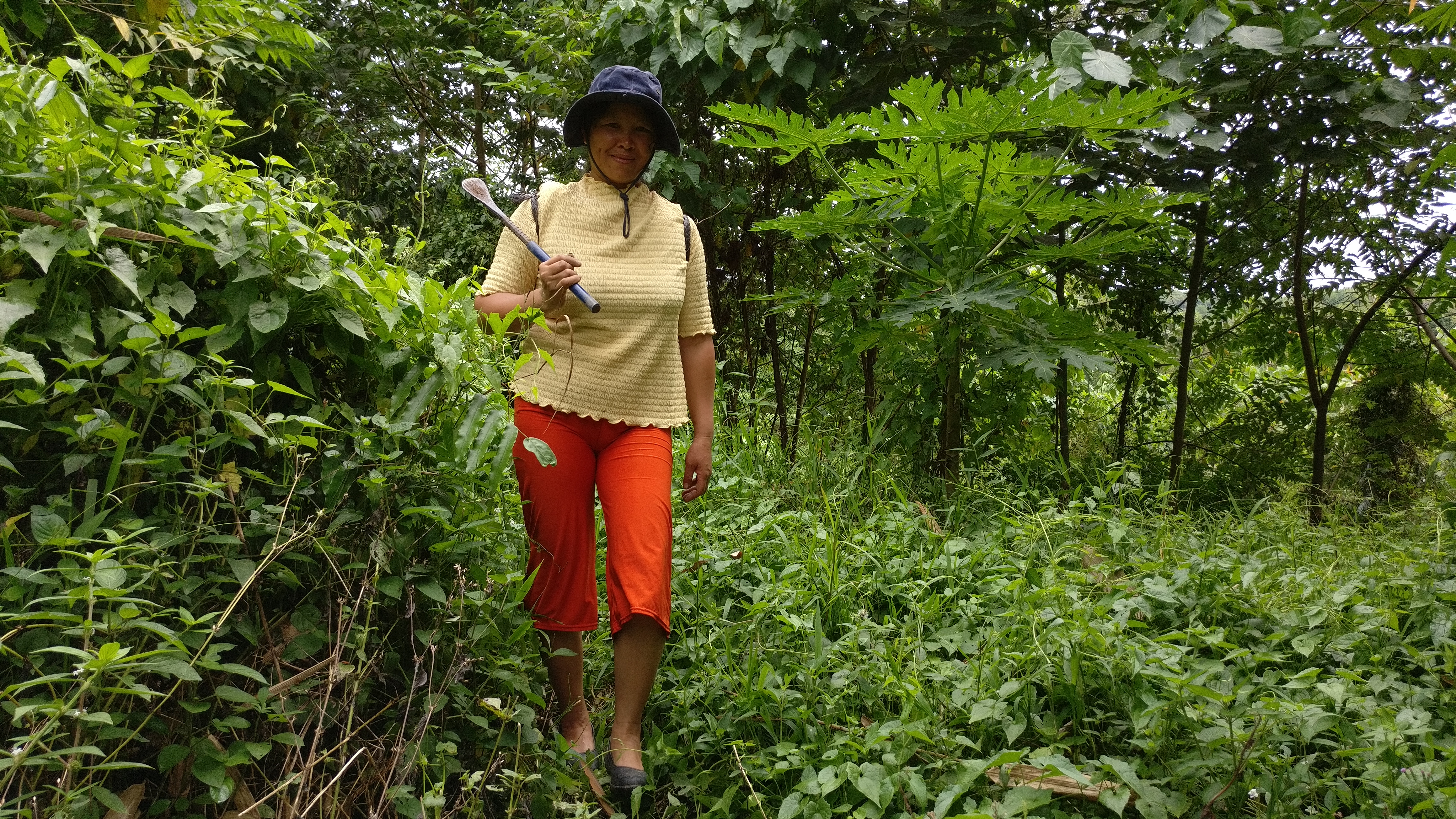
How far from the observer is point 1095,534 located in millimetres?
3049

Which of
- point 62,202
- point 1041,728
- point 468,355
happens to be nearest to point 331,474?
point 468,355

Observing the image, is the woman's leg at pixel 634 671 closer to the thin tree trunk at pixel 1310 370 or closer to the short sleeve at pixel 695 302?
the short sleeve at pixel 695 302

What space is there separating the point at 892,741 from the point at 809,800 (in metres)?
0.26

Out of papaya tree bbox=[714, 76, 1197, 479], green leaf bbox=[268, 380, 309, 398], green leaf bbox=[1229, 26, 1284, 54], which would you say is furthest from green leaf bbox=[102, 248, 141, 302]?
green leaf bbox=[1229, 26, 1284, 54]

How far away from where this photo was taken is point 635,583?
2281 mm

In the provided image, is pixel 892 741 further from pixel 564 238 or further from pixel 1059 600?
pixel 564 238

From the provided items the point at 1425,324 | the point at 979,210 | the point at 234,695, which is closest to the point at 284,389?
the point at 234,695

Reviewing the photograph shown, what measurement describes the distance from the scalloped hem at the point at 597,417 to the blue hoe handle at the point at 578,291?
263 mm

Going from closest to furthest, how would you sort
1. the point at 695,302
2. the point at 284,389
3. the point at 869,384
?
the point at 284,389 < the point at 695,302 < the point at 869,384

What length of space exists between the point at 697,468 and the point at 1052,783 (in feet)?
4.06

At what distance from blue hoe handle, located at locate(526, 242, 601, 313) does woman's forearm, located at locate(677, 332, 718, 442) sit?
1.15 ft

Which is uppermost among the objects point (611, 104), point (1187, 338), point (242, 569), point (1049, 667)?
point (611, 104)

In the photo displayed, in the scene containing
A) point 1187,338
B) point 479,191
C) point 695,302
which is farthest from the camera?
point 1187,338

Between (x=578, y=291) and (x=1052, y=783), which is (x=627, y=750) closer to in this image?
(x=1052, y=783)
